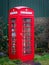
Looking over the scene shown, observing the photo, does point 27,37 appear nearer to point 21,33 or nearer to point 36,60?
point 21,33

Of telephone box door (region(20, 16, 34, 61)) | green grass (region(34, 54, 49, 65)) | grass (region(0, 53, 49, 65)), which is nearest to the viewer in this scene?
grass (region(0, 53, 49, 65))

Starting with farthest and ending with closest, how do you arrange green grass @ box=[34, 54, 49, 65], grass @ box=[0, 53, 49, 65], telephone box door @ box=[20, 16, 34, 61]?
1. telephone box door @ box=[20, 16, 34, 61]
2. green grass @ box=[34, 54, 49, 65]
3. grass @ box=[0, 53, 49, 65]

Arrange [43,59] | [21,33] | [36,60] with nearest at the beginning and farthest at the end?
1. [21,33]
2. [36,60]
3. [43,59]

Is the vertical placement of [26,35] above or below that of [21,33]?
below

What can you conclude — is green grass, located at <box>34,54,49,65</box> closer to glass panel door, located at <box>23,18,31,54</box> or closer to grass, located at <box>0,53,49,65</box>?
grass, located at <box>0,53,49,65</box>

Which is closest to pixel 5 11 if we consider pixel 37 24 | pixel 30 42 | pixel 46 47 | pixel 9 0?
pixel 9 0

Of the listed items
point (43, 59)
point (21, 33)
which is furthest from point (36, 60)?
point (21, 33)

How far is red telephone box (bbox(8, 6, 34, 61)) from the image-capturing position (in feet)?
34.1

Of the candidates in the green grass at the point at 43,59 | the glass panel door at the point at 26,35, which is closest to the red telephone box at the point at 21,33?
the glass panel door at the point at 26,35

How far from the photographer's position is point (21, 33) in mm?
10422

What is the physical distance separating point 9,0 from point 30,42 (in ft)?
13.0

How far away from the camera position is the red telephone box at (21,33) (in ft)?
34.1

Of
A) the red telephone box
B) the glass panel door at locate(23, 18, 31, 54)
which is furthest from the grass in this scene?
the glass panel door at locate(23, 18, 31, 54)

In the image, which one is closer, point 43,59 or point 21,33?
point 21,33
